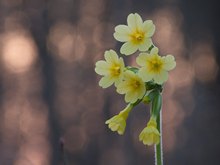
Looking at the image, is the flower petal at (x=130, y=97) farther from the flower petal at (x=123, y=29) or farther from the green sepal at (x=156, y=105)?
the flower petal at (x=123, y=29)

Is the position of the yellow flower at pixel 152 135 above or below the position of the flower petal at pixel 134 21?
below

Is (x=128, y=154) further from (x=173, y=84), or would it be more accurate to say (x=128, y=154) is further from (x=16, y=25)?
(x=16, y=25)

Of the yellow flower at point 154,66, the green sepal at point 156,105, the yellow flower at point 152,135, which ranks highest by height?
the yellow flower at point 154,66

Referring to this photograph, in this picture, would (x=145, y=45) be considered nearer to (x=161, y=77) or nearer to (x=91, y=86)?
(x=161, y=77)

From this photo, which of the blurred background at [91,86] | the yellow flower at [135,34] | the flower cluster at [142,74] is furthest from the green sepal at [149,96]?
the blurred background at [91,86]

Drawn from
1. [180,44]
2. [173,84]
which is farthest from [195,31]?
[173,84]

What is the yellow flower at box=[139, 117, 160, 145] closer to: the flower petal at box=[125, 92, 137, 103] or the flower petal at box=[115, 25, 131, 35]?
the flower petal at box=[125, 92, 137, 103]

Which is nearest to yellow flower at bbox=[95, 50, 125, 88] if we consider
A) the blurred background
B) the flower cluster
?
the flower cluster
